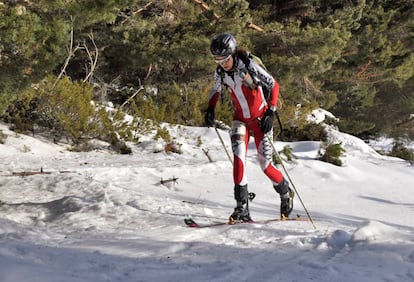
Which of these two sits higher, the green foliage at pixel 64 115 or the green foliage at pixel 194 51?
the green foliage at pixel 194 51

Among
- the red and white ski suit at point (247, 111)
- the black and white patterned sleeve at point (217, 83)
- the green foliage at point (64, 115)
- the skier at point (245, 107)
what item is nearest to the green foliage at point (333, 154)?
the green foliage at point (64, 115)

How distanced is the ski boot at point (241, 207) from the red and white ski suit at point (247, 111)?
70mm

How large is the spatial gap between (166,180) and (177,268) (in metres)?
3.50

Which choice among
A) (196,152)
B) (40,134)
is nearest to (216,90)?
(196,152)

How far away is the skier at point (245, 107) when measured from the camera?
4.47 meters

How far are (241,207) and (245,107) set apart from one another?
3.28 ft

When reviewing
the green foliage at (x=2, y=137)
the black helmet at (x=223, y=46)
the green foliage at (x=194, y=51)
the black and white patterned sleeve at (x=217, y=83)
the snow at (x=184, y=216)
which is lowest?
the snow at (x=184, y=216)

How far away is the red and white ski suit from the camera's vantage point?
4574mm

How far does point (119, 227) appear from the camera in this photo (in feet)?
13.8

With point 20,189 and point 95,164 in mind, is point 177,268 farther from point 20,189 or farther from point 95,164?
point 95,164

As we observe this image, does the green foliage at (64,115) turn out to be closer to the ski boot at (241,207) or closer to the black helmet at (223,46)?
the ski boot at (241,207)

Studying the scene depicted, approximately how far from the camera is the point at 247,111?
4680mm

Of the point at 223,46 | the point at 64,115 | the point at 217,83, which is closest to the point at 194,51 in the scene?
the point at 64,115

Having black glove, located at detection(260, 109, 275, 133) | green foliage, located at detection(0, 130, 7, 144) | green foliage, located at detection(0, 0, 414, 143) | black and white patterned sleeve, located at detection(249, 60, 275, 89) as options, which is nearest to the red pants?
black glove, located at detection(260, 109, 275, 133)
